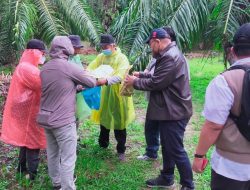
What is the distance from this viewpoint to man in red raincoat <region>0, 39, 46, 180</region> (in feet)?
14.3

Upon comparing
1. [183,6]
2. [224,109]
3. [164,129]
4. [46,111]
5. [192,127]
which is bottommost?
[192,127]

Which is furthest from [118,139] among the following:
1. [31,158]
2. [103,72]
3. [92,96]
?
[31,158]

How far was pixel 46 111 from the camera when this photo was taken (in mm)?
3961

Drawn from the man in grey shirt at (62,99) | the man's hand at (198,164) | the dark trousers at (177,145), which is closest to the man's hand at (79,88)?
the man in grey shirt at (62,99)

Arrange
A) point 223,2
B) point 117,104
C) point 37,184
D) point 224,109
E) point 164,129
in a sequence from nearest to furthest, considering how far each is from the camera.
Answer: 1. point 224,109
2. point 164,129
3. point 37,184
4. point 117,104
5. point 223,2

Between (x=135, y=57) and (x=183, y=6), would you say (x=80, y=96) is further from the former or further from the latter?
(x=135, y=57)

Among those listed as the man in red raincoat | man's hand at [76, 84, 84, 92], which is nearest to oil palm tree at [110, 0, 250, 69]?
man's hand at [76, 84, 84, 92]

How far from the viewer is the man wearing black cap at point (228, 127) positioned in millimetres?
2672

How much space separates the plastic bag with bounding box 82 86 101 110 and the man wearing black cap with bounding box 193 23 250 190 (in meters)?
2.08

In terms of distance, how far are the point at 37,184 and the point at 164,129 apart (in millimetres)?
1721

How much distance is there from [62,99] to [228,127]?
71.5 inches

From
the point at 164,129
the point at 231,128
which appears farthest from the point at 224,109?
the point at 164,129

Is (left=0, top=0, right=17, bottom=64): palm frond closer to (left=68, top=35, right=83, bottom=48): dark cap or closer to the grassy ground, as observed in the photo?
the grassy ground

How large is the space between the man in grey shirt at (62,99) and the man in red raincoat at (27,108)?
17.1 inches
